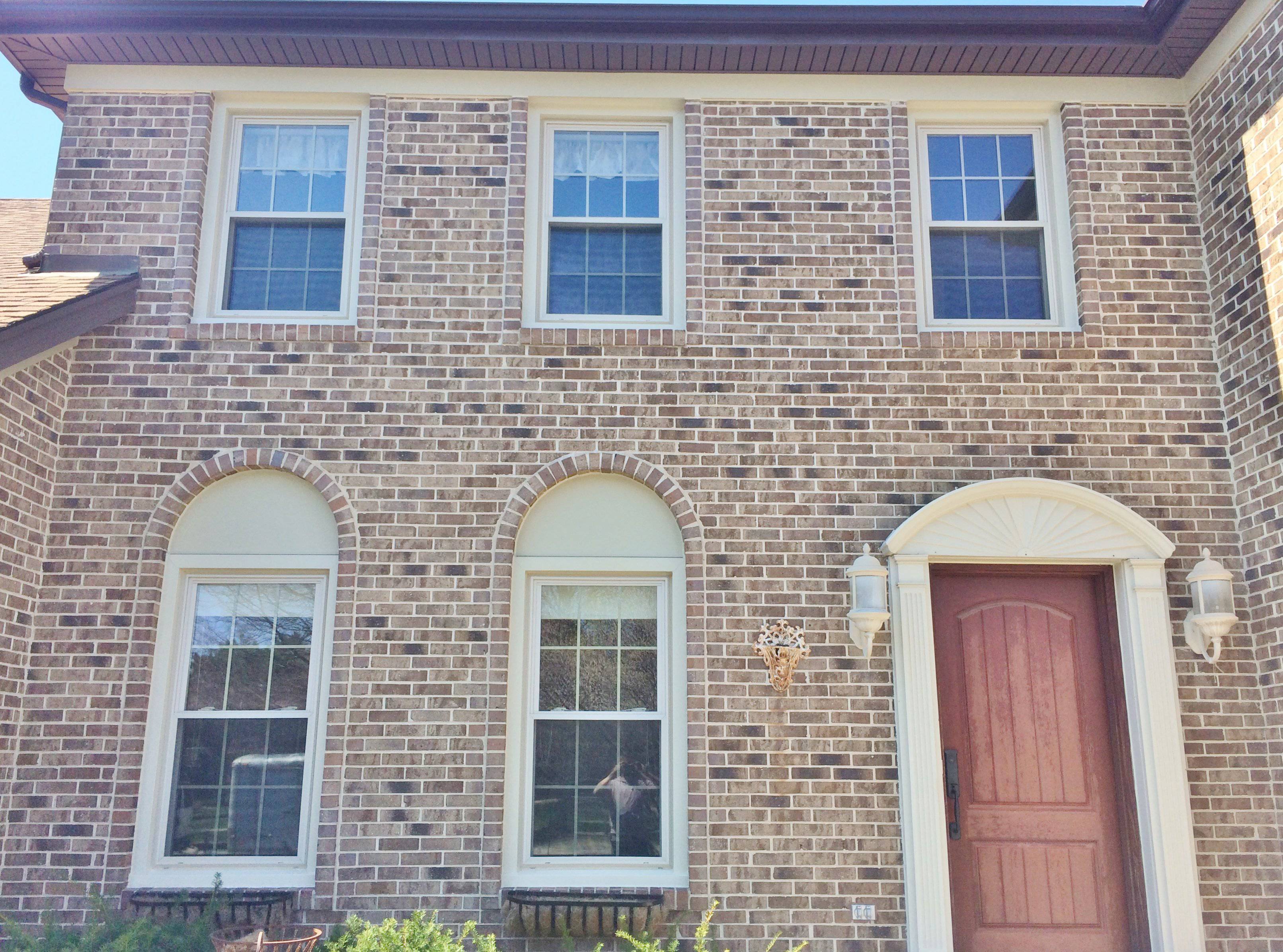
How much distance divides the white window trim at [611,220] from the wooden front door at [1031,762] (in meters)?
2.53

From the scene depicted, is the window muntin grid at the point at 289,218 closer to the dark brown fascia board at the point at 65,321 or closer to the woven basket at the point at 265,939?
the dark brown fascia board at the point at 65,321

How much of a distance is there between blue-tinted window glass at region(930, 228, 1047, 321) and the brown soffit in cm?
111

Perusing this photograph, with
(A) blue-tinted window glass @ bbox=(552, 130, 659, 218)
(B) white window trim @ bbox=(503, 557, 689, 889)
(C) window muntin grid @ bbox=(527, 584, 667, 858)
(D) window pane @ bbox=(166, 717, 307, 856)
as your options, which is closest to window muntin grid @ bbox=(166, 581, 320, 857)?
(D) window pane @ bbox=(166, 717, 307, 856)

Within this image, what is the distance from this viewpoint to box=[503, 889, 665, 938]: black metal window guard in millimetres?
6215

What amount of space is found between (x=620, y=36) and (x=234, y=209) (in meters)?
2.82

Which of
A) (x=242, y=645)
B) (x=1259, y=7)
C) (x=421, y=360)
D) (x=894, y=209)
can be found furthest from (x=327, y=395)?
(x=1259, y=7)

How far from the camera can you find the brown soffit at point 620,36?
23.4 feet

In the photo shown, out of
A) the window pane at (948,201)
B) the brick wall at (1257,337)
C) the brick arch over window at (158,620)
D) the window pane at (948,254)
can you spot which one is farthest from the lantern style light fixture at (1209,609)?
the brick arch over window at (158,620)

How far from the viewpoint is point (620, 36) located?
7285 millimetres

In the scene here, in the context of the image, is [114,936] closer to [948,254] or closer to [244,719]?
[244,719]

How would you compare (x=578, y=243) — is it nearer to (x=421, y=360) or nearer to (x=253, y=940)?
(x=421, y=360)

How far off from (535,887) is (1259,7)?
675 centimetres

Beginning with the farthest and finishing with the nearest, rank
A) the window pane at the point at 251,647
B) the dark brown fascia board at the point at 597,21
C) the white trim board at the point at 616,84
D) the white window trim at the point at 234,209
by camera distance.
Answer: the white trim board at the point at 616,84
the white window trim at the point at 234,209
the dark brown fascia board at the point at 597,21
the window pane at the point at 251,647

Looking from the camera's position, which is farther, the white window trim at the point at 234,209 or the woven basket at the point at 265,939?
the white window trim at the point at 234,209
